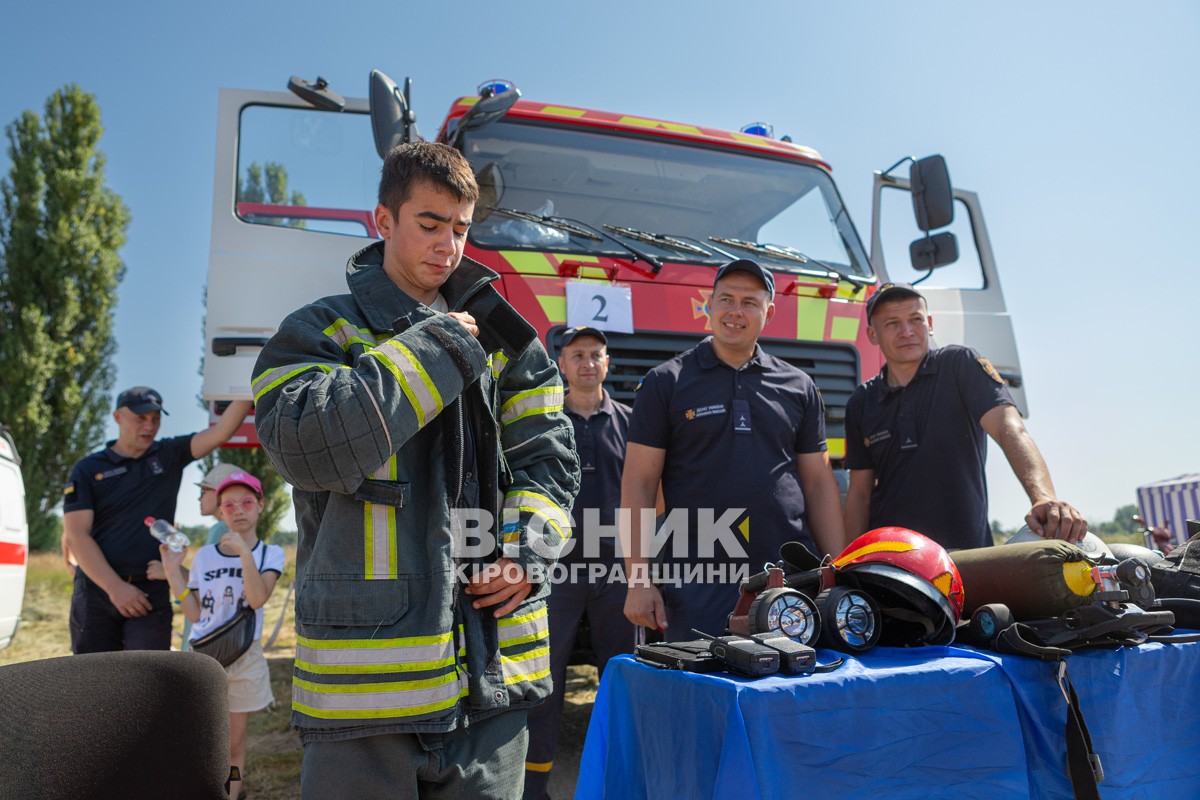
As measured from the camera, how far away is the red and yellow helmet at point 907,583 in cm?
169

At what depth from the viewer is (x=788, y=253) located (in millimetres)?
4148

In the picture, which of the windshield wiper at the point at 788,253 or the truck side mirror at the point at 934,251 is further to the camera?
the truck side mirror at the point at 934,251

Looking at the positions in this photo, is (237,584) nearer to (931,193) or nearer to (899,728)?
(899,728)

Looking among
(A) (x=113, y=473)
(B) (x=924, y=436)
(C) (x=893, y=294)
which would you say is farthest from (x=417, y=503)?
(A) (x=113, y=473)

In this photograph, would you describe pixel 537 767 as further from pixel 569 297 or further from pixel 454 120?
pixel 454 120

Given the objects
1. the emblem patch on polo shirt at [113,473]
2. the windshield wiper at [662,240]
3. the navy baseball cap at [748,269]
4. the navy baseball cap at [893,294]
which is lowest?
the emblem patch on polo shirt at [113,473]

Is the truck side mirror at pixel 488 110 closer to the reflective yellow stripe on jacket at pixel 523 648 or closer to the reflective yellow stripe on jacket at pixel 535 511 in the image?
the reflective yellow stripe on jacket at pixel 535 511

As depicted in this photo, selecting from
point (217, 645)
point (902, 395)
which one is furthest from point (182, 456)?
point (902, 395)

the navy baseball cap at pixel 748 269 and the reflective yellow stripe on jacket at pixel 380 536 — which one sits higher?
the navy baseball cap at pixel 748 269

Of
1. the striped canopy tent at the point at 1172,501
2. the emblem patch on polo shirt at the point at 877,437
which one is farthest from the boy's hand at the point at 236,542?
the striped canopy tent at the point at 1172,501

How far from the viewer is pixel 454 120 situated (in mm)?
3971

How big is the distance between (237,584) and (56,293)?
2113 cm

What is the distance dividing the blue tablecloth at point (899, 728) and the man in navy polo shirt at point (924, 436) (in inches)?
33.4

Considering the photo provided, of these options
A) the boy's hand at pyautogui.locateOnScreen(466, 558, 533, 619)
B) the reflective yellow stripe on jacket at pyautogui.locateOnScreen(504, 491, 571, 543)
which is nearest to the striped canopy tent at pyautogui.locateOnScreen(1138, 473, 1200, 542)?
the reflective yellow stripe on jacket at pyautogui.locateOnScreen(504, 491, 571, 543)
